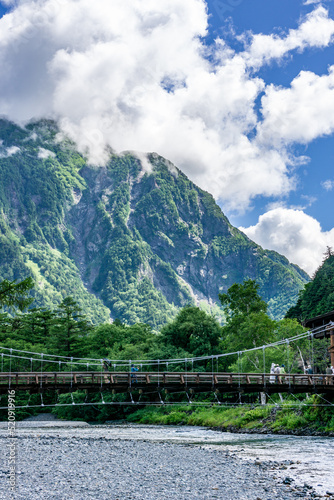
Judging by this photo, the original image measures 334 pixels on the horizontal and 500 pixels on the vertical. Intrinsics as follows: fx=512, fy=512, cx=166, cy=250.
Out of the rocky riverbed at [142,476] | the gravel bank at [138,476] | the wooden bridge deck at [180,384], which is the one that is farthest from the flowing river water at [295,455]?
the wooden bridge deck at [180,384]

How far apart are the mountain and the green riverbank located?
3029cm

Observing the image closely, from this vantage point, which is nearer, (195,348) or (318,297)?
(195,348)

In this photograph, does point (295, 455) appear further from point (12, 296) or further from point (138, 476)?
point (12, 296)

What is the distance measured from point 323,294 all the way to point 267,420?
45677mm

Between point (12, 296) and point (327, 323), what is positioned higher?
point (12, 296)

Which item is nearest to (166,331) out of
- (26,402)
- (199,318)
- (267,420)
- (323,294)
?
(199,318)

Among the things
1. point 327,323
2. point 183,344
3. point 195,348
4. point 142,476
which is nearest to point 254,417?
point 327,323

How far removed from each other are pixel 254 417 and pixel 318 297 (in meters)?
45.6

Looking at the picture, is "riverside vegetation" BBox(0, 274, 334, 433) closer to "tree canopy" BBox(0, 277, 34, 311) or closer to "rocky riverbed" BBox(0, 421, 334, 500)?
"tree canopy" BBox(0, 277, 34, 311)

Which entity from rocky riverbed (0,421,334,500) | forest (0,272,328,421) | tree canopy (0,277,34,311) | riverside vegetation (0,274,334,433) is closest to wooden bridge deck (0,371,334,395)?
riverside vegetation (0,274,334,433)

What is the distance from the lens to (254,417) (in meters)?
34.5

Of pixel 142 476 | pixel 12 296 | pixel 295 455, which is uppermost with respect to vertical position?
pixel 12 296

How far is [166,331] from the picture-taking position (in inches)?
2127

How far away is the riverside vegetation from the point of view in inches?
1223
